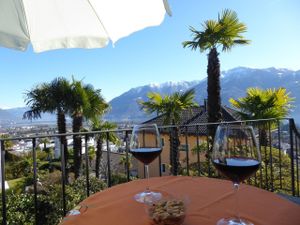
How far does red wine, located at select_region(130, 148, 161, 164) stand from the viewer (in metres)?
1.10

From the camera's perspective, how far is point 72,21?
229cm

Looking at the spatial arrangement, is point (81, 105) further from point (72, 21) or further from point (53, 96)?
point (72, 21)

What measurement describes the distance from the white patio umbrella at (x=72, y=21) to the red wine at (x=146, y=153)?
1.31 m

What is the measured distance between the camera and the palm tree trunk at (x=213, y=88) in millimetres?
8953

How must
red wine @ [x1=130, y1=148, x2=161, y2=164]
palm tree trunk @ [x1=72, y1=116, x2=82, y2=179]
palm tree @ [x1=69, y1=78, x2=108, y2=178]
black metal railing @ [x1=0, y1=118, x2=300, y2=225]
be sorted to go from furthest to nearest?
palm tree @ [x1=69, y1=78, x2=108, y2=178]
palm tree trunk @ [x1=72, y1=116, x2=82, y2=179]
black metal railing @ [x1=0, y1=118, x2=300, y2=225]
red wine @ [x1=130, y1=148, x2=161, y2=164]

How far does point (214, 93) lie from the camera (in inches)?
354

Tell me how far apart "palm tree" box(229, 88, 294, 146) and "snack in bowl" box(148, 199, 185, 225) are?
9.11 metres

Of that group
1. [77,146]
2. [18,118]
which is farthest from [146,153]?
[18,118]

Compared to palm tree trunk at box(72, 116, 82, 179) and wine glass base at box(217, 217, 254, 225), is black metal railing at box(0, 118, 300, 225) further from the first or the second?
palm tree trunk at box(72, 116, 82, 179)

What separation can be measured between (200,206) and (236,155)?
235 millimetres

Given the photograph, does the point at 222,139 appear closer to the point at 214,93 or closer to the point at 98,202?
the point at 98,202

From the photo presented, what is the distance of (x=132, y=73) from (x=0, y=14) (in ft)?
199

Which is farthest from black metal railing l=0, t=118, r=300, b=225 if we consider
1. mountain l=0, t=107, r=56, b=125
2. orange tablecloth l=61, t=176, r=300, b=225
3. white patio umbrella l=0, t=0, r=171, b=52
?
mountain l=0, t=107, r=56, b=125

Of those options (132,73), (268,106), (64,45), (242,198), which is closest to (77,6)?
(64,45)
